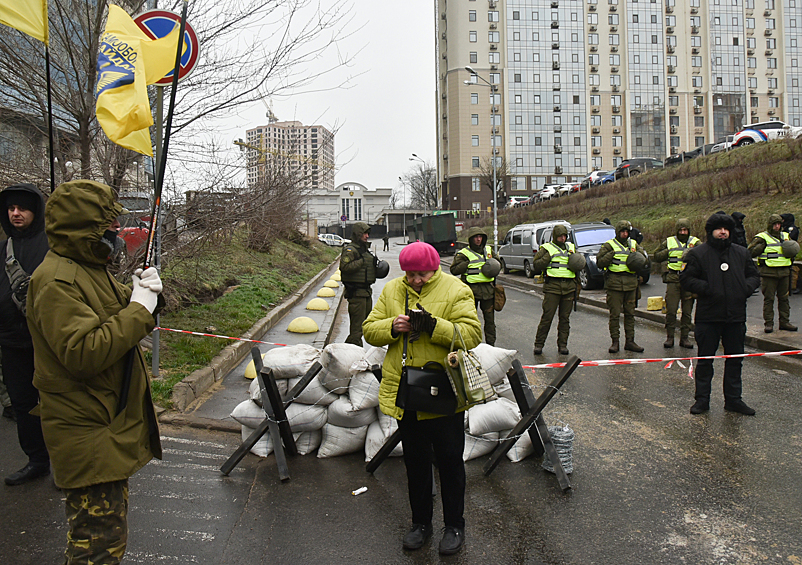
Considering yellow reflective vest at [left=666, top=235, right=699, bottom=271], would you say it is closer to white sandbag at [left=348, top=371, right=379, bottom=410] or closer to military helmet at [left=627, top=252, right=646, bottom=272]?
military helmet at [left=627, top=252, right=646, bottom=272]

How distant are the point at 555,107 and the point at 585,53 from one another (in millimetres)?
8523

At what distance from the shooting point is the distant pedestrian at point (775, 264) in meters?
9.13

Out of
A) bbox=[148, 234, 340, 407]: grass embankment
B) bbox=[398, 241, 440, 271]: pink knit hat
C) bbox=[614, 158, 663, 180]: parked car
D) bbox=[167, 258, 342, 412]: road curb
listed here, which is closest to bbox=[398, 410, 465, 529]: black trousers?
bbox=[398, 241, 440, 271]: pink knit hat

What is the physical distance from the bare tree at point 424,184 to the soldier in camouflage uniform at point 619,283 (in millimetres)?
90047

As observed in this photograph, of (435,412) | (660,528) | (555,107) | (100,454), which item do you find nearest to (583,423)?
(660,528)

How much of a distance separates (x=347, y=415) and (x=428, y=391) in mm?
1622

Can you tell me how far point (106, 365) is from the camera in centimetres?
232

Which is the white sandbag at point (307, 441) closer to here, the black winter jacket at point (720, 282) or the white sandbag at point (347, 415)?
the white sandbag at point (347, 415)

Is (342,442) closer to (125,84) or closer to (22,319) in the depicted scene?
(22,319)

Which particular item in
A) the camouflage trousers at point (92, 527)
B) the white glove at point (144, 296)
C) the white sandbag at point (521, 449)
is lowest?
the white sandbag at point (521, 449)

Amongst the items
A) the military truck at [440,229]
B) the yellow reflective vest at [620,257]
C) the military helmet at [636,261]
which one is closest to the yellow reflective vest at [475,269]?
the yellow reflective vest at [620,257]

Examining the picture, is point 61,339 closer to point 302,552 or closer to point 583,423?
point 302,552

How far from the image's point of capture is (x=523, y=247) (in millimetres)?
21969

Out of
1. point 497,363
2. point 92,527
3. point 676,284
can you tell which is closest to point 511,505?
point 497,363
